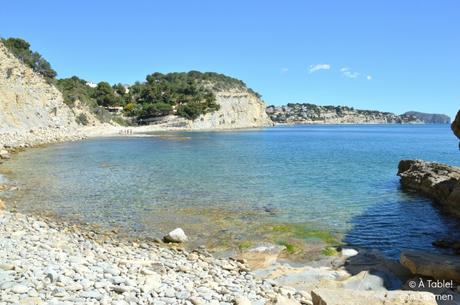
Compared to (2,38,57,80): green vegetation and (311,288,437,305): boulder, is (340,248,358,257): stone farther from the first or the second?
(2,38,57,80): green vegetation

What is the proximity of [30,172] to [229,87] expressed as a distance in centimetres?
12392

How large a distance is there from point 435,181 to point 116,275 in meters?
17.2

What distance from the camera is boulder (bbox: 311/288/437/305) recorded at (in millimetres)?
6234

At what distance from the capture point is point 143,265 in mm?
9406

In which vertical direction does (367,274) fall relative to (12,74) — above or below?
below

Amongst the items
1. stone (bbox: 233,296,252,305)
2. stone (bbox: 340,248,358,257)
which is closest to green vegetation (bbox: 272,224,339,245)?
stone (bbox: 340,248,358,257)

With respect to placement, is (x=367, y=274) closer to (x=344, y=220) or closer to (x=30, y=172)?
(x=344, y=220)

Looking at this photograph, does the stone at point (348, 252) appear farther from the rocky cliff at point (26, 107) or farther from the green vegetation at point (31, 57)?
the green vegetation at point (31, 57)

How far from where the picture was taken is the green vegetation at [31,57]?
2918 inches

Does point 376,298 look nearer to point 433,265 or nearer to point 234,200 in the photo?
point 433,265

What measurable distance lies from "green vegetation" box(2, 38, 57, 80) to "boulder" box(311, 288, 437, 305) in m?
79.1

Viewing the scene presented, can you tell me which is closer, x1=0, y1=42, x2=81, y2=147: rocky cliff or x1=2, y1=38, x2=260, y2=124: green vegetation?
x1=0, y1=42, x2=81, y2=147: rocky cliff

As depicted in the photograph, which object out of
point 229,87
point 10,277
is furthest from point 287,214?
point 229,87

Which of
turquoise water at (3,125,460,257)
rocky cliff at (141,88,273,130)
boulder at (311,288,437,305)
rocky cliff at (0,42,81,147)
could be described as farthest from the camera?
rocky cliff at (141,88,273,130)
